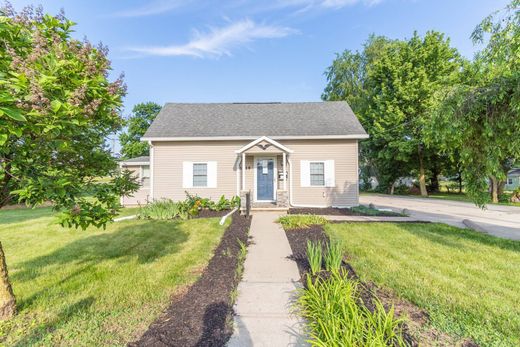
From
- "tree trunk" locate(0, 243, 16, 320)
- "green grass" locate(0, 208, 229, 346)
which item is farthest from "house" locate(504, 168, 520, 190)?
"tree trunk" locate(0, 243, 16, 320)

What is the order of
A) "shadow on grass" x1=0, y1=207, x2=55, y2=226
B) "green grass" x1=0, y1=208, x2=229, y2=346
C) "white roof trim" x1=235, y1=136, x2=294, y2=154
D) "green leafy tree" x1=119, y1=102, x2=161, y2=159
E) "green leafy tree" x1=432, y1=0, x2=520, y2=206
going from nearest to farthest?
1. "green grass" x1=0, y1=208, x2=229, y2=346
2. "green leafy tree" x1=432, y1=0, x2=520, y2=206
3. "shadow on grass" x1=0, y1=207, x2=55, y2=226
4. "white roof trim" x1=235, y1=136, x2=294, y2=154
5. "green leafy tree" x1=119, y1=102, x2=161, y2=159

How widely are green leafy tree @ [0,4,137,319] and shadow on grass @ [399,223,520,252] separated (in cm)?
717

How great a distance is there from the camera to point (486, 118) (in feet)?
14.2

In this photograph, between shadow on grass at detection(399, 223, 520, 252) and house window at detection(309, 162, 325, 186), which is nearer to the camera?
shadow on grass at detection(399, 223, 520, 252)

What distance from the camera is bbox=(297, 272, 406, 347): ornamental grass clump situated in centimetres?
191

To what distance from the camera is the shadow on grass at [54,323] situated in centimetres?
230

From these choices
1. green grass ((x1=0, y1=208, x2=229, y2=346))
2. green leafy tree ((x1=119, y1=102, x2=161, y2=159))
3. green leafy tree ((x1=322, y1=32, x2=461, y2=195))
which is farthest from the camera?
green leafy tree ((x1=119, y1=102, x2=161, y2=159))

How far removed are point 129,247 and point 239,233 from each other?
265 cm

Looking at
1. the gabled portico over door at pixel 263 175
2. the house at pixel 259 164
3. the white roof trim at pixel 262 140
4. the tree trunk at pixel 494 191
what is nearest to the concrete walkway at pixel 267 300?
the white roof trim at pixel 262 140

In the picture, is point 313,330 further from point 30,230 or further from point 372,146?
point 372,146

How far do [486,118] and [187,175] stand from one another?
10.4m

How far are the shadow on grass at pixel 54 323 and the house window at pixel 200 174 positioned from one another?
8161mm

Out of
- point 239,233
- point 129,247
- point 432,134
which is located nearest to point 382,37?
point 432,134

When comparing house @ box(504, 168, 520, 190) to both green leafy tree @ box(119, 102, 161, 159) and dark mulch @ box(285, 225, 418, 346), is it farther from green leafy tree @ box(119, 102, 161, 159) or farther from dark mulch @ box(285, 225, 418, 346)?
green leafy tree @ box(119, 102, 161, 159)
